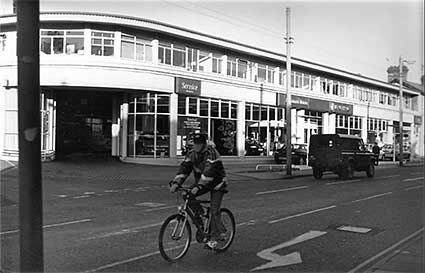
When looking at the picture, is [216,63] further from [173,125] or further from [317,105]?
[317,105]

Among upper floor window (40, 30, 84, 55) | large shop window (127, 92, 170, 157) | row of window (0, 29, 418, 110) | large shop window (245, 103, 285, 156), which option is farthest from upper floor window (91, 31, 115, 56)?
large shop window (245, 103, 285, 156)

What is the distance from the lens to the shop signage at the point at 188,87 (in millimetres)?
29469

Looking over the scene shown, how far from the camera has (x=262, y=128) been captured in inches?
1464

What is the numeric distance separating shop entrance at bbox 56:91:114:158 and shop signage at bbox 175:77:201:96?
13.7ft

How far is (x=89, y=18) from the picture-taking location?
27.1m

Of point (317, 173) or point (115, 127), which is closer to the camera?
point (317, 173)

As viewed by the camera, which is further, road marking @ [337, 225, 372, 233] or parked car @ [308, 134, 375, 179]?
parked car @ [308, 134, 375, 179]

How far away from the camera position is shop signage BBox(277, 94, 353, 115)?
1583 inches

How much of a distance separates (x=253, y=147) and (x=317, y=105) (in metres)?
10.3

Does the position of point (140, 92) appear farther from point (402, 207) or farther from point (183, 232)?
point (183, 232)

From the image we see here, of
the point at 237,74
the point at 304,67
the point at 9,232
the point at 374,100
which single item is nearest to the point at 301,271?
the point at 9,232

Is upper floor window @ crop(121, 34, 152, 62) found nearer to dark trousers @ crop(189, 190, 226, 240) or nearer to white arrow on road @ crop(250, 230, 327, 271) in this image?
white arrow on road @ crop(250, 230, 327, 271)

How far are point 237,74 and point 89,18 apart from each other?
1175cm

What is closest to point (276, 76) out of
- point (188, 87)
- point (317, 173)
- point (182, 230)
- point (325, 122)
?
point (325, 122)
